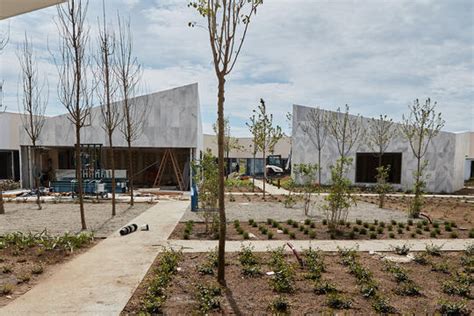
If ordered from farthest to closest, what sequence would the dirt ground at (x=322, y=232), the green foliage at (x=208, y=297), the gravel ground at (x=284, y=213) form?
the gravel ground at (x=284, y=213) → the dirt ground at (x=322, y=232) → the green foliage at (x=208, y=297)

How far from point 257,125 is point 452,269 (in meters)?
13.2

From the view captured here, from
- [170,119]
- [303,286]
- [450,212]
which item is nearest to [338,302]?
[303,286]

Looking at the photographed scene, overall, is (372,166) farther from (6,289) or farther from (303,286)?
(6,289)

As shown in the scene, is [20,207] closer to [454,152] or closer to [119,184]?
[119,184]

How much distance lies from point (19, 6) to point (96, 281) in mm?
4042

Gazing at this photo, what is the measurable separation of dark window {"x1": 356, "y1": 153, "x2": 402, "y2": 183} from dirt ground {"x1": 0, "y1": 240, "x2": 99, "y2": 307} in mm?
21312

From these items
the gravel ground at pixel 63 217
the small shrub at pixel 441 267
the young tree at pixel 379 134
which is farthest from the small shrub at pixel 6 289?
the young tree at pixel 379 134

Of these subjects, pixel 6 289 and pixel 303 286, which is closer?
pixel 6 289

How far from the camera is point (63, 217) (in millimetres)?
10477

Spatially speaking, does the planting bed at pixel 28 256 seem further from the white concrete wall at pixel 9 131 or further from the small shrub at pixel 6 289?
the white concrete wall at pixel 9 131

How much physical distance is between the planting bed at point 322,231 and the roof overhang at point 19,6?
5367 millimetres

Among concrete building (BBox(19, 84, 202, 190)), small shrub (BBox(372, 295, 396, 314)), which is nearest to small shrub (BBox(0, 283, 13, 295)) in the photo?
small shrub (BBox(372, 295, 396, 314))

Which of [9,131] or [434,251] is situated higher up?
[9,131]

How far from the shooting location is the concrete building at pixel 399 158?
21766 millimetres
